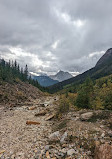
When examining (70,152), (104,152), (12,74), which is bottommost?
(70,152)

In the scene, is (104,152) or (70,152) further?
(70,152)

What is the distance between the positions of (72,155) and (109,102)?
18.0 m

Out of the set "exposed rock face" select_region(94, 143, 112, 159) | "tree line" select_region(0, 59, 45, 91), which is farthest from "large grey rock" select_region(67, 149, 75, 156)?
"tree line" select_region(0, 59, 45, 91)

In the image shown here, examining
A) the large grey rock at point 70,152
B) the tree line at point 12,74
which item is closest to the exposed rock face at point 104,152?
the large grey rock at point 70,152

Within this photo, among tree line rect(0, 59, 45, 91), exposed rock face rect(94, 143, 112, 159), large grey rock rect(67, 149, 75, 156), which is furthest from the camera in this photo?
tree line rect(0, 59, 45, 91)

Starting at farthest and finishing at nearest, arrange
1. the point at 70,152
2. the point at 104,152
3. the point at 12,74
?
the point at 12,74
the point at 70,152
the point at 104,152

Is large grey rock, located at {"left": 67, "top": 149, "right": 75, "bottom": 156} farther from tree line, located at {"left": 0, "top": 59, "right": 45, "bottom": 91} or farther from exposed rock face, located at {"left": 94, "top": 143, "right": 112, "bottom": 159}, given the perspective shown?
tree line, located at {"left": 0, "top": 59, "right": 45, "bottom": 91}

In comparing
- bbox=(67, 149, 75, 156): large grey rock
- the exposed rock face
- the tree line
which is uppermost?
the tree line

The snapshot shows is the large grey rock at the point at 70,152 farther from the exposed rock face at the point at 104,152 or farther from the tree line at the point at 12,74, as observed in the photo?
the tree line at the point at 12,74

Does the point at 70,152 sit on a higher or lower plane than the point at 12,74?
lower

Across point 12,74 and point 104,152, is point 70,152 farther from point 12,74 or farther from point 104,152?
point 12,74

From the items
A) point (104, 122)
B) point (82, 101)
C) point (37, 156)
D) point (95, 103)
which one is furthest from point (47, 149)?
point (95, 103)

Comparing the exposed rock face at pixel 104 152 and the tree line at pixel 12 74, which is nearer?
the exposed rock face at pixel 104 152

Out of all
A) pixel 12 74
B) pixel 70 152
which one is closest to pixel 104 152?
pixel 70 152
